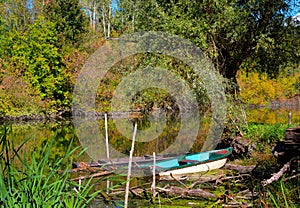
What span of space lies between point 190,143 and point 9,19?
2903 centimetres

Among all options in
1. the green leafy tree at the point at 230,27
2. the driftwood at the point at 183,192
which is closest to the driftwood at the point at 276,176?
the driftwood at the point at 183,192

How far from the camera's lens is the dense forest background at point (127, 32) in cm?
1270

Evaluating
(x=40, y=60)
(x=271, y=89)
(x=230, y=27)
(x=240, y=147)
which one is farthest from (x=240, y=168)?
(x=271, y=89)

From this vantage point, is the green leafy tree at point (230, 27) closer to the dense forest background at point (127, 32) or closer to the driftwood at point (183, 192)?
the dense forest background at point (127, 32)

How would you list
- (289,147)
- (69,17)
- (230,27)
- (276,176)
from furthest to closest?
(69,17), (230,27), (289,147), (276,176)

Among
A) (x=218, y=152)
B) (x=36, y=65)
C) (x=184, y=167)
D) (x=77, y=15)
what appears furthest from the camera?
(x=77, y=15)

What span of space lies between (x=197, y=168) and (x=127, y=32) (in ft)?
37.6

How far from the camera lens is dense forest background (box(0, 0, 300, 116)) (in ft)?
41.7

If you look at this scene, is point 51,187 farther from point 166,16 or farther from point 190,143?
point 190,143

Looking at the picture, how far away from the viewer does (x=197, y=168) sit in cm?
1080

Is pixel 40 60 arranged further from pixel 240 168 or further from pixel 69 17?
pixel 240 168

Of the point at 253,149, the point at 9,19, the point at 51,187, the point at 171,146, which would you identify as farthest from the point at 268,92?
the point at 51,187

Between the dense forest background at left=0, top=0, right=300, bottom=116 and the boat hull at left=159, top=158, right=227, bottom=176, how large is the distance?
297 centimetres

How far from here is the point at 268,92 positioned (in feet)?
170
